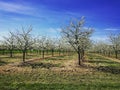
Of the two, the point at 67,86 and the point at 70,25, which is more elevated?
the point at 70,25

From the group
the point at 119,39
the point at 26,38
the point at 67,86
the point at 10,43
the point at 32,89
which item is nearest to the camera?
the point at 32,89

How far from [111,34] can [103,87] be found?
187ft

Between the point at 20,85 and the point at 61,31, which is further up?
the point at 61,31

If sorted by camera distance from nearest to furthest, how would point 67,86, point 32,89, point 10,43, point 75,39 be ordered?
point 32,89 → point 67,86 → point 75,39 → point 10,43

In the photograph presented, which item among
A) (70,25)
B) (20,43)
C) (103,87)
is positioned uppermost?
(70,25)

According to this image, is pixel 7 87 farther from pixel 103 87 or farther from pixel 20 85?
pixel 103 87

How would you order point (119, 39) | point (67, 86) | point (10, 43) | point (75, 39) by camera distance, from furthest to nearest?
point (119, 39) < point (10, 43) < point (75, 39) < point (67, 86)

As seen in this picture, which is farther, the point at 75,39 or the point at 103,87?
the point at 75,39

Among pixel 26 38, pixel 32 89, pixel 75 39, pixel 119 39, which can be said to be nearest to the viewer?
pixel 32 89

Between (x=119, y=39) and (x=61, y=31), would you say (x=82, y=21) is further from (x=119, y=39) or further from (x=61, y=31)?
(x=119, y=39)

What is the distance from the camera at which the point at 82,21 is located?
33.3 meters

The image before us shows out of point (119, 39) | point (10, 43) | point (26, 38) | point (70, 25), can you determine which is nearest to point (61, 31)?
point (70, 25)

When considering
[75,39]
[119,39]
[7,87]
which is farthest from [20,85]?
[119,39]

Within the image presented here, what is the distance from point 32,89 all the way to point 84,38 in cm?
2027
